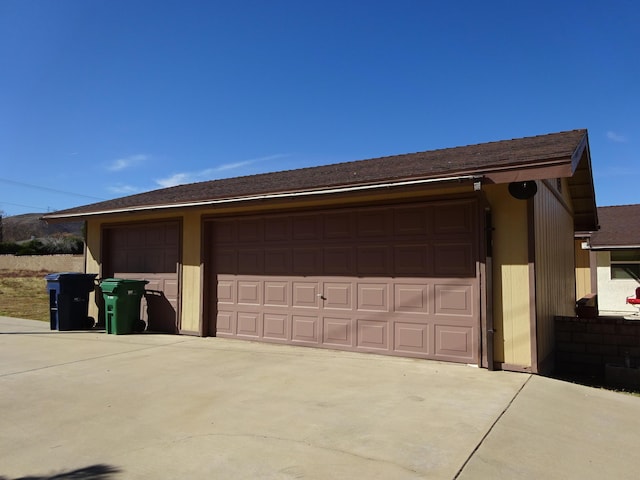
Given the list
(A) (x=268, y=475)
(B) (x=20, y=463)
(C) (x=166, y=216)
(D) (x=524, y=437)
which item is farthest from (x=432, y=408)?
(C) (x=166, y=216)

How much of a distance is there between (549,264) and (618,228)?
43.1 feet

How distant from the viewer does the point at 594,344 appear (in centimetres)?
789

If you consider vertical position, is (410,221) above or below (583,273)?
above

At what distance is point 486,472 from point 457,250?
413 cm

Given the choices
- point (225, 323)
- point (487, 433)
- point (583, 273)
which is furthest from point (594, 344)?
point (583, 273)

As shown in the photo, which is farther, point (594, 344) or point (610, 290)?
point (610, 290)

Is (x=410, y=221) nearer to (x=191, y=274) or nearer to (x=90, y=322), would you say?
(x=191, y=274)

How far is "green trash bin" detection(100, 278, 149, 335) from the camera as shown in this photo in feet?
33.6

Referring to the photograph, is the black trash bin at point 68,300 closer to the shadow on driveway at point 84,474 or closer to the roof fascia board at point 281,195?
the roof fascia board at point 281,195

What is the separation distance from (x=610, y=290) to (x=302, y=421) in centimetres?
1796

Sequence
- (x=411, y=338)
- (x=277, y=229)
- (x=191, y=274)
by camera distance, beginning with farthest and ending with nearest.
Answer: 1. (x=191, y=274)
2. (x=277, y=229)
3. (x=411, y=338)

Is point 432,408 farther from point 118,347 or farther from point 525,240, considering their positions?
point 118,347

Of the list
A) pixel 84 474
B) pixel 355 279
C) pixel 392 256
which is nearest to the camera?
pixel 84 474

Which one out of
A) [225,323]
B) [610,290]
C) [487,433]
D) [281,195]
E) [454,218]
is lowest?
[487,433]
